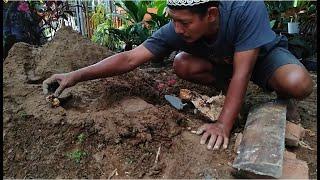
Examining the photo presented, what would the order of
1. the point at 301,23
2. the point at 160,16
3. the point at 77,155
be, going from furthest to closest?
the point at 160,16
the point at 301,23
the point at 77,155

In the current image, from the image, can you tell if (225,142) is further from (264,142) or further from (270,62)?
(270,62)

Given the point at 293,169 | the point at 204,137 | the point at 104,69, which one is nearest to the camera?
the point at 293,169

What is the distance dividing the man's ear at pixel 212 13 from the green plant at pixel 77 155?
42.6 inches

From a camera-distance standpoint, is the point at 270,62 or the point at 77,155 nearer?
the point at 77,155

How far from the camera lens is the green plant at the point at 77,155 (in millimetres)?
1895

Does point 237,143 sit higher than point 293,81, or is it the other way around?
point 293,81

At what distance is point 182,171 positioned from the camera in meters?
1.83

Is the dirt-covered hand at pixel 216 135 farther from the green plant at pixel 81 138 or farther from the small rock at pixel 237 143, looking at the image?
the green plant at pixel 81 138

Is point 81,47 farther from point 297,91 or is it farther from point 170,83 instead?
point 297,91

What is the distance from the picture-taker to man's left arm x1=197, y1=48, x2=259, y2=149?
6.58ft

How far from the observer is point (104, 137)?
2.00 m

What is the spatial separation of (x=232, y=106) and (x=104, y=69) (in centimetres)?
90

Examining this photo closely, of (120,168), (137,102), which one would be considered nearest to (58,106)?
(137,102)

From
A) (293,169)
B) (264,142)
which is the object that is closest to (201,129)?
(264,142)
